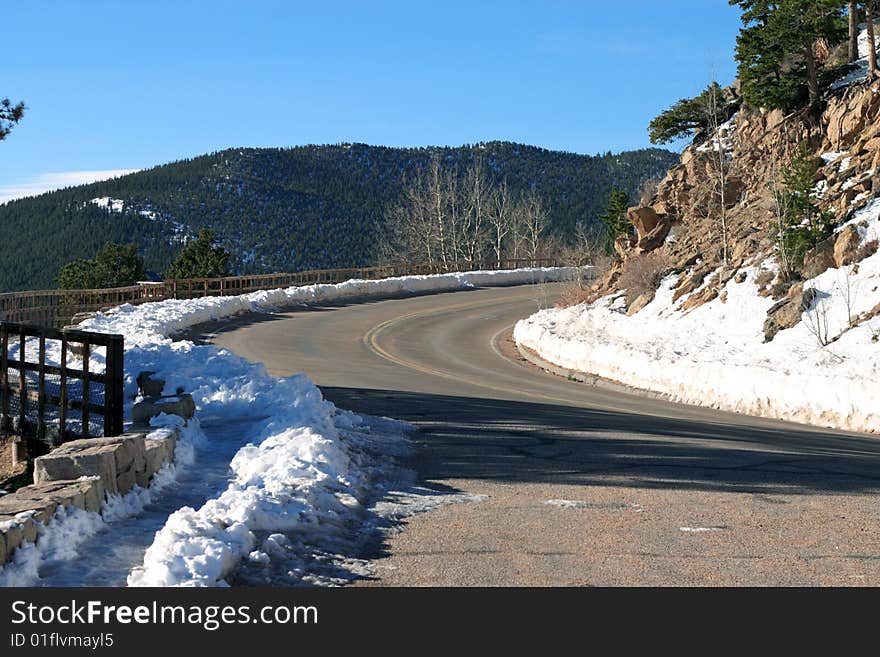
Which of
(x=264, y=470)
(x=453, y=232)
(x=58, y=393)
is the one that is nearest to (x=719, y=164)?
(x=58, y=393)

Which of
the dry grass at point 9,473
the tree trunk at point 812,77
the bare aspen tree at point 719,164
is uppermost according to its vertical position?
the tree trunk at point 812,77

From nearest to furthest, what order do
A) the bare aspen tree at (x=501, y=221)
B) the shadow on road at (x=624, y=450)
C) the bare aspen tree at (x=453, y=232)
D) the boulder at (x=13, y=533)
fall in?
the boulder at (x=13, y=533)
the shadow on road at (x=624, y=450)
the bare aspen tree at (x=453, y=232)
the bare aspen tree at (x=501, y=221)

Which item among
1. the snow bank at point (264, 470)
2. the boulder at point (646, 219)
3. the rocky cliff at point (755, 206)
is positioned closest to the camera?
the snow bank at point (264, 470)

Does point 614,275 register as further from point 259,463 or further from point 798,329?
point 259,463

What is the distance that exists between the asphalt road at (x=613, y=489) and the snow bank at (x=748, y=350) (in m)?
0.73

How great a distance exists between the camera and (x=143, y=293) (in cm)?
4288

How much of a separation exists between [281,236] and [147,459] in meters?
176

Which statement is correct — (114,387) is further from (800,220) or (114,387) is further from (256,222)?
(256,222)

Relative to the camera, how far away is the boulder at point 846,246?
23172 millimetres

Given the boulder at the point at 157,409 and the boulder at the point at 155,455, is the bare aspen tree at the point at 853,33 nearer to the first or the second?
the boulder at the point at 157,409

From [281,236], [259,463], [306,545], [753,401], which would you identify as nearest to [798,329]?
[753,401]

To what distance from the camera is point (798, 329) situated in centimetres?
2180

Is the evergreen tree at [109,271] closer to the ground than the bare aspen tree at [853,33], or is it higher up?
closer to the ground

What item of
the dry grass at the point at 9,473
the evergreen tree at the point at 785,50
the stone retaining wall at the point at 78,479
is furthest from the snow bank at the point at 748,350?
the dry grass at the point at 9,473
